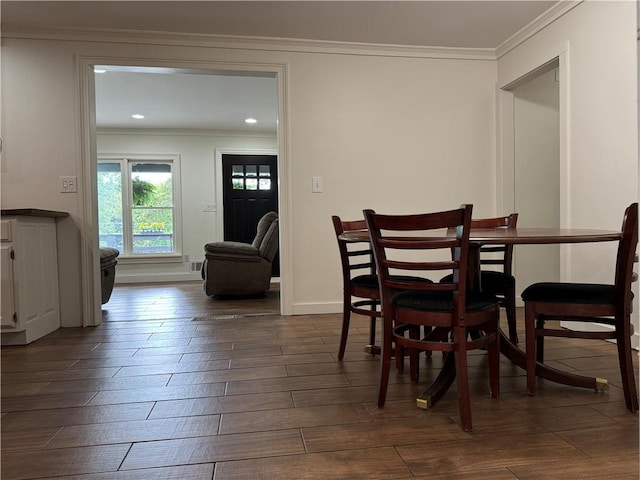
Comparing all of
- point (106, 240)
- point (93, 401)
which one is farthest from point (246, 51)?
point (106, 240)

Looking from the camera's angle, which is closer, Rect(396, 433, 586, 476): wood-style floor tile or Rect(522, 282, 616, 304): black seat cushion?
Rect(396, 433, 586, 476): wood-style floor tile

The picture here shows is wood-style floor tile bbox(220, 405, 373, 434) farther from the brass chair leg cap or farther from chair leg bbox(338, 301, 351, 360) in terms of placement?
the brass chair leg cap

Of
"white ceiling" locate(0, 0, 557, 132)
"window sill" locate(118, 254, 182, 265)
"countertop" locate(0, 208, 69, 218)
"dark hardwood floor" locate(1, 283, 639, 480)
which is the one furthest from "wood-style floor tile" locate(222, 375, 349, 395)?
"window sill" locate(118, 254, 182, 265)

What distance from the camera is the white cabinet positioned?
258 cm

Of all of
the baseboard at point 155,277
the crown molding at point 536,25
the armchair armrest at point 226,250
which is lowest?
the baseboard at point 155,277

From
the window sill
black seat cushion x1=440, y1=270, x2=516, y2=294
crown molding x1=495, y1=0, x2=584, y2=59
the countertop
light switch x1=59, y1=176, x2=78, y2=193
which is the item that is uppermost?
crown molding x1=495, y1=0, x2=584, y2=59

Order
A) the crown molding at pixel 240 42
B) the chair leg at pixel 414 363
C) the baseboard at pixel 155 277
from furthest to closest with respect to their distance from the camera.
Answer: the baseboard at pixel 155 277
the crown molding at pixel 240 42
the chair leg at pixel 414 363

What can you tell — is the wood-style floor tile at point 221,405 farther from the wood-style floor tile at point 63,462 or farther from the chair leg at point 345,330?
the chair leg at point 345,330

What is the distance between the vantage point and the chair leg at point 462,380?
1.47 metres

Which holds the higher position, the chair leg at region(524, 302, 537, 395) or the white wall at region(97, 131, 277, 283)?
the white wall at region(97, 131, 277, 283)

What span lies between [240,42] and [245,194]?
136 inches

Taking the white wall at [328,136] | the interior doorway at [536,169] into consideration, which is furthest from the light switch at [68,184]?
the interior doorway at [536,169]

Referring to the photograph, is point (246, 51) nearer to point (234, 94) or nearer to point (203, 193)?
point (234, 94)

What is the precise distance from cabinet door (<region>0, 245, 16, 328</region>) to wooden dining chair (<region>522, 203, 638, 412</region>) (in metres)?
2.82
